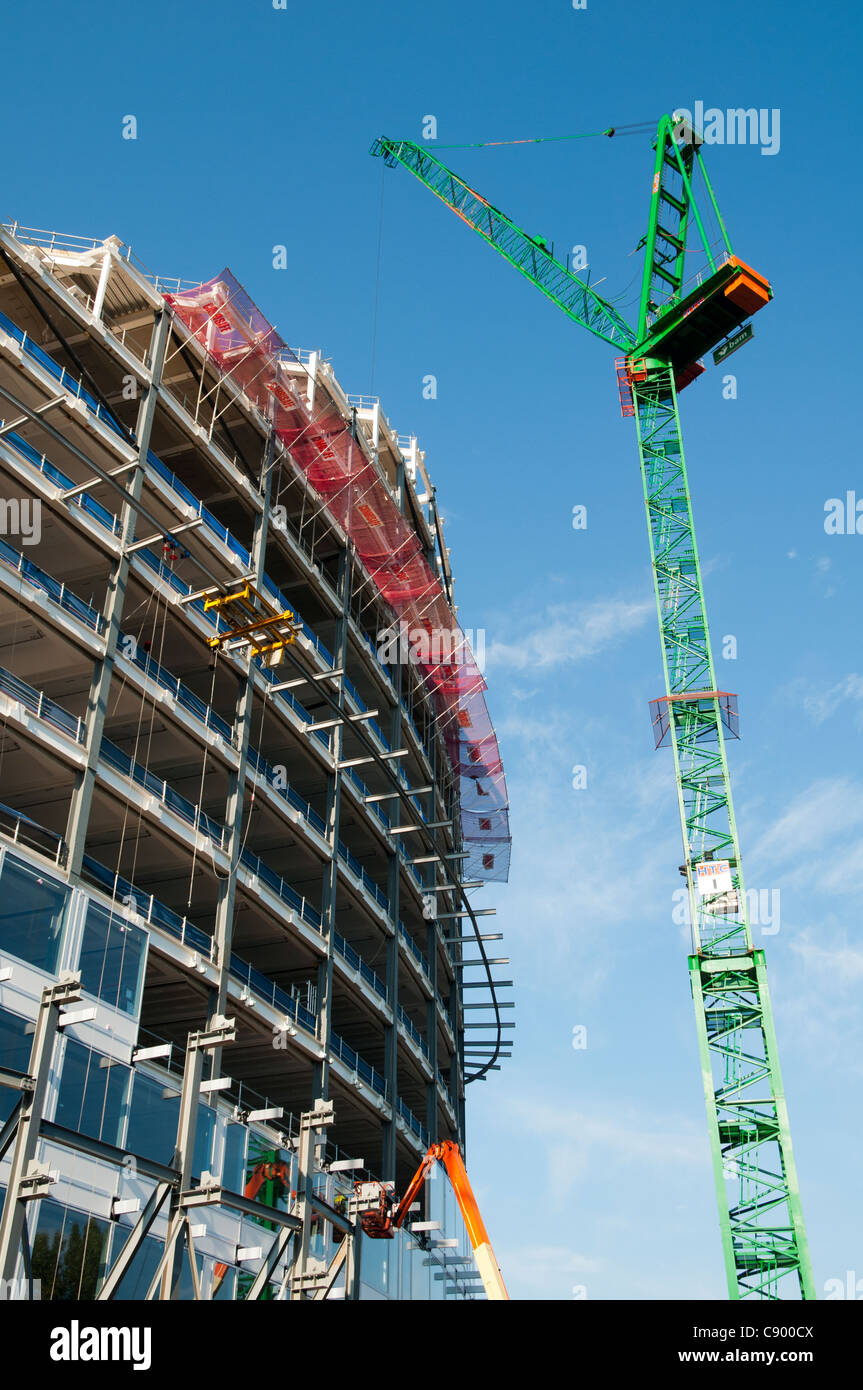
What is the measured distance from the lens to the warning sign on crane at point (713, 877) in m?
51.2

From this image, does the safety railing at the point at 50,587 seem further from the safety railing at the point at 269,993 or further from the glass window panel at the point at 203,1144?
the glass window panel at the point at 203,1144

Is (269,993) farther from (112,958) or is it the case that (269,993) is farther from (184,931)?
(112,958)

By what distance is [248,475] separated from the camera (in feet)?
144

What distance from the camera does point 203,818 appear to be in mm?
35281

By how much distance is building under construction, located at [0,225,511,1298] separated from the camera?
25.2 meters

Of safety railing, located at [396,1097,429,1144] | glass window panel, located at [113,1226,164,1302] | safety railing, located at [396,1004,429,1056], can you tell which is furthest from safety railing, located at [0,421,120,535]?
safety railing, located at [396,1097,429,1144]

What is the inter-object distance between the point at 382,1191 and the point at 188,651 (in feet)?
56.2

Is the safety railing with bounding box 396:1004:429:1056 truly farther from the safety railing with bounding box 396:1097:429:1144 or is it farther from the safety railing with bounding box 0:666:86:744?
the safety railing with bounding box 0:666:86:744

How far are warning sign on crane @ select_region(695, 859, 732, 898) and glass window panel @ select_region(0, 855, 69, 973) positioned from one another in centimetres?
3118

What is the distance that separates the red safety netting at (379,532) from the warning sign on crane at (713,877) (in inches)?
416

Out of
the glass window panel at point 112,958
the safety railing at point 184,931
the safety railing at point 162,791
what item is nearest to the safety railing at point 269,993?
the safety railing at point 184,931

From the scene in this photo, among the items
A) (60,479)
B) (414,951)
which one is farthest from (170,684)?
(414,951)
